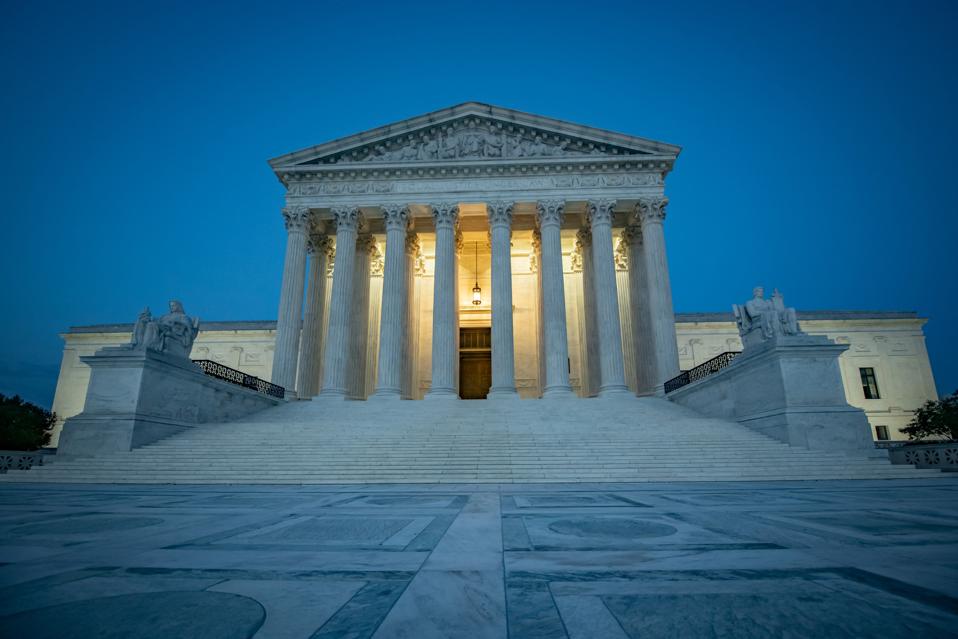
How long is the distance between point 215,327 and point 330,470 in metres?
34.7

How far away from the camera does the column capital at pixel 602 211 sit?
2566cm

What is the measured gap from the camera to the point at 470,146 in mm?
27031

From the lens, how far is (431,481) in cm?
1122

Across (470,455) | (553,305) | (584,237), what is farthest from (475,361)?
(470,455)

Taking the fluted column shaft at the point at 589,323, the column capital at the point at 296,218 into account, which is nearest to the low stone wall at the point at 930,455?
the fluted column shaft at the point at 589,323

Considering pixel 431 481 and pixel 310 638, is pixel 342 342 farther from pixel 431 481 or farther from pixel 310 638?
pixel 310 638

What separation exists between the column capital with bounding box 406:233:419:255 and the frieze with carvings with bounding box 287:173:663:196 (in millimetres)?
3116

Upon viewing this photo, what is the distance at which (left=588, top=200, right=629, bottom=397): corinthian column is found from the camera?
23.2 metres

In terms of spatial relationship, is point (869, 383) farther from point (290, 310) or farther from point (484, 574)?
point (484, 574)

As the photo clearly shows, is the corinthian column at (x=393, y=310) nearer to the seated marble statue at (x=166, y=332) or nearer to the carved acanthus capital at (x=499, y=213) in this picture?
the carved acanthus capital at (x=499, y=213)

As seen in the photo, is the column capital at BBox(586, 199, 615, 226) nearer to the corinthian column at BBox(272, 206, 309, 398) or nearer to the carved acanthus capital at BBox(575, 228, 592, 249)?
the carved acanthus capital at BBox(575, 228, 592, 249)

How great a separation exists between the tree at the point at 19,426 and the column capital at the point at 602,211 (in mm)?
31514

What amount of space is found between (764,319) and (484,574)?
1608cm

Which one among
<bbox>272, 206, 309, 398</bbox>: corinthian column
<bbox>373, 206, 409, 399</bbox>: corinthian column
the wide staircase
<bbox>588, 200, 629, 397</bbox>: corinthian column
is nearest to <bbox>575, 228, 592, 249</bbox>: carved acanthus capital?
<bbox>588, 200, 629, 397</bbox>: corinthian column
